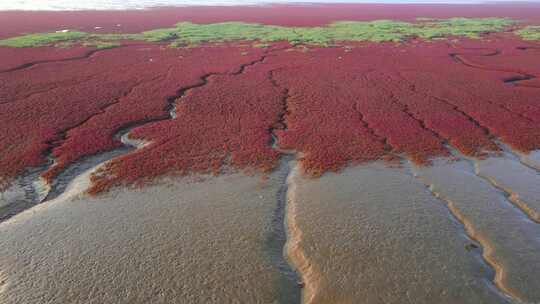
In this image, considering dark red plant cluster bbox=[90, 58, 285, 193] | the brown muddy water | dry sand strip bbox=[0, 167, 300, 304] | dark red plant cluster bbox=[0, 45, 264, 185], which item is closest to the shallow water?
the brown muddy water

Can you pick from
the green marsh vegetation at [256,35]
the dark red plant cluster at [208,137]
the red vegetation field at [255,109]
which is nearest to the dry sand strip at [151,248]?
the dark red plant cluster at [208,137]

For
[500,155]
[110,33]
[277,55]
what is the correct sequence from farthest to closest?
[110,33] → [277,55] → [500,155]

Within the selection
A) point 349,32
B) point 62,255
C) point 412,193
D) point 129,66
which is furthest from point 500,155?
point 349,32

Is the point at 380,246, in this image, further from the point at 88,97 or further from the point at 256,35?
the point at 256,35

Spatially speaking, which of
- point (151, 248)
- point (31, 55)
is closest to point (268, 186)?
point (151, 248)

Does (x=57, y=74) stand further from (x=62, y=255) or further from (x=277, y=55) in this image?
(x=62, y=255)

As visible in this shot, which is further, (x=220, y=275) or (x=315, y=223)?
A: (x=315, y=223)
